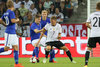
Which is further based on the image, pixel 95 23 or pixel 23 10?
pixel 23 10

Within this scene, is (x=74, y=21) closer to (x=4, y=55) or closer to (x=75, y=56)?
(x=75, y=56)

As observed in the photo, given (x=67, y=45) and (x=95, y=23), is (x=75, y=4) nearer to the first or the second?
(x=67, y=45)

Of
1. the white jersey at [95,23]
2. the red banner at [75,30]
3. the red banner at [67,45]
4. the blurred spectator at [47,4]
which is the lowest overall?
the red banner at [67,45]

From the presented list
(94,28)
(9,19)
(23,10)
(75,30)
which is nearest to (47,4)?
(23,10)

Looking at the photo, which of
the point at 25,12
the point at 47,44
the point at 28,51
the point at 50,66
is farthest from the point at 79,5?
the point at 50,66

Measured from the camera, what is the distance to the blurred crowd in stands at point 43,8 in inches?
767

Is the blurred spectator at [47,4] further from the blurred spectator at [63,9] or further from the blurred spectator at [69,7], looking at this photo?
the blurred spectator at [69,7]

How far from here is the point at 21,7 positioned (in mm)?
19906

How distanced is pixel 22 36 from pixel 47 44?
5574 millimetres

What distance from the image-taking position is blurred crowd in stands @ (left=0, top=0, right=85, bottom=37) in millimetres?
19472

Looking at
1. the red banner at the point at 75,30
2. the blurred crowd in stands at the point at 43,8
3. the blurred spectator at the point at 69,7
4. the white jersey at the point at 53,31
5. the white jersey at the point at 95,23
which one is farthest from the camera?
the blurred spectator at the point at 69,7

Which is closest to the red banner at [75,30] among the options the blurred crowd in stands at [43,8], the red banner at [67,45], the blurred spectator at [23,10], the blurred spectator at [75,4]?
the blurred crowd in stands at [43,8]

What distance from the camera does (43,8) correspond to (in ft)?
65.8

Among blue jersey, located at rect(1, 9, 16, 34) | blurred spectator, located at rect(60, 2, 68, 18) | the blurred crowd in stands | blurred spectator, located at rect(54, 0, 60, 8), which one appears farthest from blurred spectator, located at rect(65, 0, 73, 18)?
blue jersey, located at rect(1, 9, 16, 34)
